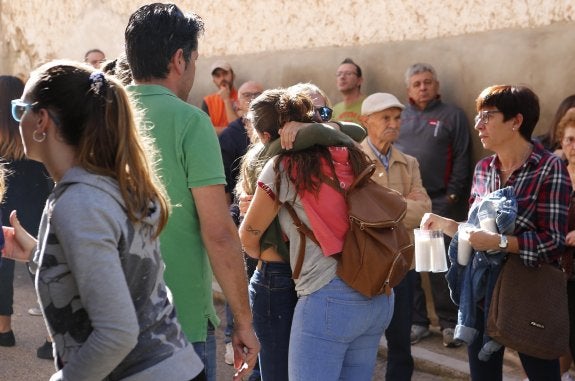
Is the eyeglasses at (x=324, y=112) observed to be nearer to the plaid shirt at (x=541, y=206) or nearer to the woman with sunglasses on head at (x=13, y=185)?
the plaid shirt at (x=541, y=206)

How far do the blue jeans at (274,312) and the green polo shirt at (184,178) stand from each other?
834 millimetres

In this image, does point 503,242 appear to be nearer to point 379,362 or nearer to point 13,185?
point 379,362

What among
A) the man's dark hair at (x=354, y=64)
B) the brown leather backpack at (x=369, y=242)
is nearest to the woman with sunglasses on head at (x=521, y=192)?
the brown leather backpack at (x=369, y=242)

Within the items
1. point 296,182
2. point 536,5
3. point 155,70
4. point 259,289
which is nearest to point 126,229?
point 155,70

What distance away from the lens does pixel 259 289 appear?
3.91 metres

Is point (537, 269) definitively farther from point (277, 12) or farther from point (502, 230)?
point (277, 12)

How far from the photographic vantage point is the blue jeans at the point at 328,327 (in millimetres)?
3533

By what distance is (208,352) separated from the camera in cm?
308

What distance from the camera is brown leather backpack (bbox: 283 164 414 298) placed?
3.51 m

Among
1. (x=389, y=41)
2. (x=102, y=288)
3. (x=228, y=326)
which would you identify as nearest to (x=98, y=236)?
(x=102, y=288)

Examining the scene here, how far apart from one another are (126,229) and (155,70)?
3.04ft

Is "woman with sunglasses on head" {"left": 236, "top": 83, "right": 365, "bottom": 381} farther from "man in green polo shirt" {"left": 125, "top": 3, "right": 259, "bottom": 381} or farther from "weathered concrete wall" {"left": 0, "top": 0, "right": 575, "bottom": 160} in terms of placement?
"weathered concrete wall" {"left": 0, "top": 0, "right": 575, "bottom": 160}

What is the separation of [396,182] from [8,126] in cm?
306

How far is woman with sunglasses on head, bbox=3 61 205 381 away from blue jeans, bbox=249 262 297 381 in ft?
4.66
